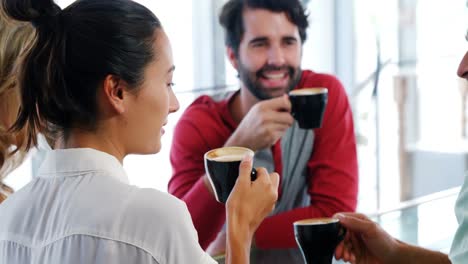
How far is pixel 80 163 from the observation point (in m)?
1.03

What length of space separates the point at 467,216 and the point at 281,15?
109cm

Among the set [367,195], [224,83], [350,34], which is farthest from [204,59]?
[367,195]

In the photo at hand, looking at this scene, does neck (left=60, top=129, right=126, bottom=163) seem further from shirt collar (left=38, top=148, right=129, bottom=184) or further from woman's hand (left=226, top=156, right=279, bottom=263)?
woman's hand (left=226, top=156, right=279, bottom=263)

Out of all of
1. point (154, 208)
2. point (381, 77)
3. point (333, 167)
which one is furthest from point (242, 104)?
point (381, 77)

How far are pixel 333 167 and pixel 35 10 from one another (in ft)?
3.46

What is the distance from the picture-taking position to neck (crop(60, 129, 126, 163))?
1060mm

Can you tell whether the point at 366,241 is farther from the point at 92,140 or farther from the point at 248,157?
the point at 92,140

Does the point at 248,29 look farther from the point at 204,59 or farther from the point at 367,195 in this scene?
the point at 367,195

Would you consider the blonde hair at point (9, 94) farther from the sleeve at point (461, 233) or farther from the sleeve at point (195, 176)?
the sleeve at point (461, 233)

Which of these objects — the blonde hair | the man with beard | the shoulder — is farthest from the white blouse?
the man with beard

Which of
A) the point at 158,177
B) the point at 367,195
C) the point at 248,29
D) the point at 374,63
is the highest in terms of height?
the point at 248,29

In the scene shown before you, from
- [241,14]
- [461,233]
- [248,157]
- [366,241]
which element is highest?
[241,14]

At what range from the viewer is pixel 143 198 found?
96 centimetres

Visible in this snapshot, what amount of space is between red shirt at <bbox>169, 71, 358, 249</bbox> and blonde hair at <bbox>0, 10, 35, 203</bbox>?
46 centimetres
